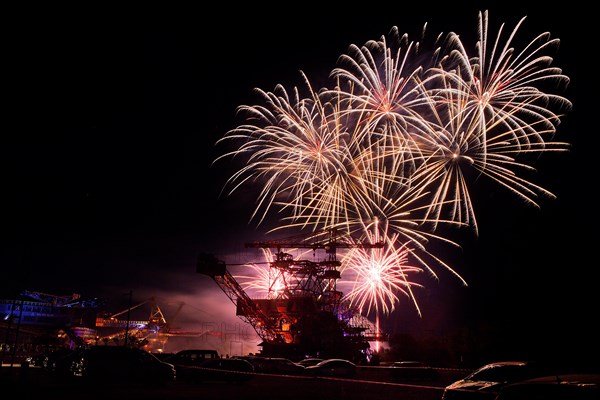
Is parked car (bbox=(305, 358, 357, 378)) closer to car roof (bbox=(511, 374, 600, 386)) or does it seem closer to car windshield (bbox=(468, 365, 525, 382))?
car windshield (bbox=(468, 365, 525, 382))

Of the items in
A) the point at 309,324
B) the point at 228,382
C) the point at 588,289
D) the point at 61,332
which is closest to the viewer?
the point at 228,382

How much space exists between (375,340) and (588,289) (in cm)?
4014

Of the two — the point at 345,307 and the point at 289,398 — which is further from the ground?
the point at 345,307

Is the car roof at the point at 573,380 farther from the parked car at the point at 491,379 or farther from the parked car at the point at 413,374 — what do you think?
the parked car at the point at 413,374

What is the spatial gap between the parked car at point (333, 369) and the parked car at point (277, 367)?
0.76 meters

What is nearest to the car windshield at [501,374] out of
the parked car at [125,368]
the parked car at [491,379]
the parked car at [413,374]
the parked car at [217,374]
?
the parked car at [491,379]

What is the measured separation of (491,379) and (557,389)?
275 inches

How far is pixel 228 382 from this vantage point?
84.8 ft

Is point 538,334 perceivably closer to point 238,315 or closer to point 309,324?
point 309,324

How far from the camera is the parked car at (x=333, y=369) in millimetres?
34050

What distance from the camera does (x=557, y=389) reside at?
7051 millimetres

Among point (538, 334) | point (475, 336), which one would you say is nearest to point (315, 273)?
point (475, 336)

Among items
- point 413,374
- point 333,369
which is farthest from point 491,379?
point 333,369

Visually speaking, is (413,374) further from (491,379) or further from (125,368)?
(491,379)
